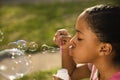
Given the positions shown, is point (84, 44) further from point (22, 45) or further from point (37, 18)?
point (37, 18)

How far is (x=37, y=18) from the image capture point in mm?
5922

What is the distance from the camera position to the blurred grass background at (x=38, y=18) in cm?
514

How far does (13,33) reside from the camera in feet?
17.5

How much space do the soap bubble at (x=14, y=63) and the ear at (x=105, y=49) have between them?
0.78 m

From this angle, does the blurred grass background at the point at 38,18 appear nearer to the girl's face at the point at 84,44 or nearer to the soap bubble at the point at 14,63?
the soap bubble at the point at 14,63

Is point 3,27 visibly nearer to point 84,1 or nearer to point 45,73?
point 84,1

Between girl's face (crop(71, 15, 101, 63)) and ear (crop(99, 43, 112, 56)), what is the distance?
0.7 inches

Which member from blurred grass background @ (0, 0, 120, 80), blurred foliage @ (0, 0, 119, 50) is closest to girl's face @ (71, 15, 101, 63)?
blurred grass background @ (0, 0, 120, 80)

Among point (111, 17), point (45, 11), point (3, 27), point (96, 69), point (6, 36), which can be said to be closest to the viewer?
point (111, 17)

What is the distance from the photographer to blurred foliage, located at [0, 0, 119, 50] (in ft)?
17.0

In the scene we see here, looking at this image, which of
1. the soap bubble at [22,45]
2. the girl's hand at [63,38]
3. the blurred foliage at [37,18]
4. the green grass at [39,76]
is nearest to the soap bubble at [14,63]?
the soap bubble at [22,45]

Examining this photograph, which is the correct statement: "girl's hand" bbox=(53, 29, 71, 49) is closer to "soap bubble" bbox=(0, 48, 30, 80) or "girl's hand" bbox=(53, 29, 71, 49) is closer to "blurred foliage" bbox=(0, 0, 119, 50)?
"soap bubble" bbox=(0, 48, 30, 80)

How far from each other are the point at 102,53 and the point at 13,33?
3.28 metres

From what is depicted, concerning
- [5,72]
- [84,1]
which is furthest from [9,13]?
[5,72]
